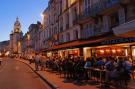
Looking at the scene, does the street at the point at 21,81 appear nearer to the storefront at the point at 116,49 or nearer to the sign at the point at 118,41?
the sign at the point at 118,41

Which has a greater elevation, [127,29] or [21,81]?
[127,29]

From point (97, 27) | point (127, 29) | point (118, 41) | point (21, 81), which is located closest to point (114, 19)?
point (97, 27)

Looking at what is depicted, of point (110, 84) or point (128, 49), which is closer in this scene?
point (110, 84)

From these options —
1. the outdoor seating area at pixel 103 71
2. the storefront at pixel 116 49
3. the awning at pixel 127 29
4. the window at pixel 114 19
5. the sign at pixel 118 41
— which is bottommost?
the outdoor seating area at pixel 103 71

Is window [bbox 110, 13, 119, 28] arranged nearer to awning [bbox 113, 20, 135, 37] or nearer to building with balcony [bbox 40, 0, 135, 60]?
building with balcony [bbox 40, 0, 135, 60]

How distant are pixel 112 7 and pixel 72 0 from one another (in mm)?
16881

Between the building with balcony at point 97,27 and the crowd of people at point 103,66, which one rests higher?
the building with balcony at point 97,27

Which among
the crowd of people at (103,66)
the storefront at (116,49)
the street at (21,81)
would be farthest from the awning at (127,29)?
the street at (21,81)

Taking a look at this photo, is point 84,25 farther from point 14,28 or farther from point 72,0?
point 14,28

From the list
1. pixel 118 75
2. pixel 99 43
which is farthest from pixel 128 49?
pixel 118 75

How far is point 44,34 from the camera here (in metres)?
66.7

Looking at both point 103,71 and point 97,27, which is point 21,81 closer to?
point 103,71

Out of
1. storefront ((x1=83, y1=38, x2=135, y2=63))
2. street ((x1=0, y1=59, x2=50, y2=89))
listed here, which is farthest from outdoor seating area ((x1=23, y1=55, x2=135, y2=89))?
street ((x1=0, y1=59, x2=50, y2=89))

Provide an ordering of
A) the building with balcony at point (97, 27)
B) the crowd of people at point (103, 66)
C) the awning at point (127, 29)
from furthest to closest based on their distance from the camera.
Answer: the building with balcony at point (97, 27)
the crowd of people at point (103, 66)
the awning at point (127, 29)
